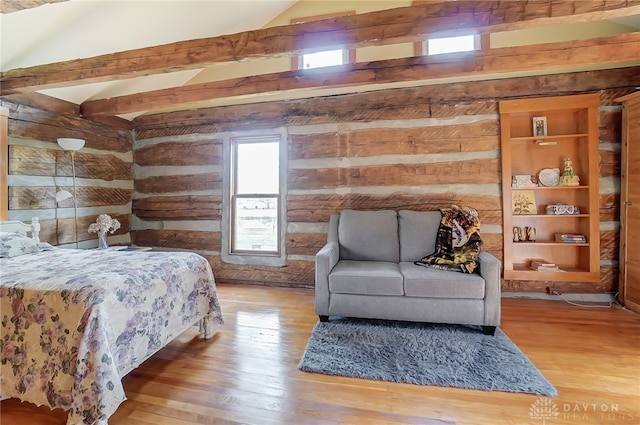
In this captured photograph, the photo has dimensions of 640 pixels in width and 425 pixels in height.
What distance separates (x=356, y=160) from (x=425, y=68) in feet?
4.16

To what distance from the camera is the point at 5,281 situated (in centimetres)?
163

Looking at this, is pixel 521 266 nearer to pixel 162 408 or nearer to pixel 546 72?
pixel 546 72

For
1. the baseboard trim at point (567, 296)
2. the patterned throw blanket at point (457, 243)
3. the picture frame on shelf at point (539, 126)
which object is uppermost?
the picture frame on shelf at point (539, 126)

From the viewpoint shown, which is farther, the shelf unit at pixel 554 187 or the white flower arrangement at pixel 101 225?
the white flower arrangement at pixel 101 225

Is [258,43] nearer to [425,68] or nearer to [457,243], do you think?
[425,68]

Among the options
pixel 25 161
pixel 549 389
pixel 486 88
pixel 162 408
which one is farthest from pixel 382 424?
pixel 25 161

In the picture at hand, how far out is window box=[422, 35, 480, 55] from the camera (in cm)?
330

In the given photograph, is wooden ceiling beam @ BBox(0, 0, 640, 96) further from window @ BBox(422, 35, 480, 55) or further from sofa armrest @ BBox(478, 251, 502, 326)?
sofa armrest @ BBox(478, 251, 502, 326)

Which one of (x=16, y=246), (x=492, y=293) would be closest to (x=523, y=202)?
(x=492, y=293)

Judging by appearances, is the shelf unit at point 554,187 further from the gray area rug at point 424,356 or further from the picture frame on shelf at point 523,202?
the gray area rug at point 424,356

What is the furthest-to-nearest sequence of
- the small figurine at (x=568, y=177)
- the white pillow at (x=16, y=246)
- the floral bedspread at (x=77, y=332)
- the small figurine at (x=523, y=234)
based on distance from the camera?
the small figurine at (x=523, y=234)
the small figurine at (x=568, y=177)
the white pillow at (x=16, y=246)
the floral bedspread at (x=77, y=332)

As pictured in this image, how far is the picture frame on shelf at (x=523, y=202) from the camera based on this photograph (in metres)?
3.31

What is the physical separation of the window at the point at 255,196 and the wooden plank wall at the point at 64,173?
1696mm

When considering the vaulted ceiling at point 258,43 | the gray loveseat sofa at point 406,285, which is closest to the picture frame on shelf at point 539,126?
the vaulted ceiling at point 258,43
